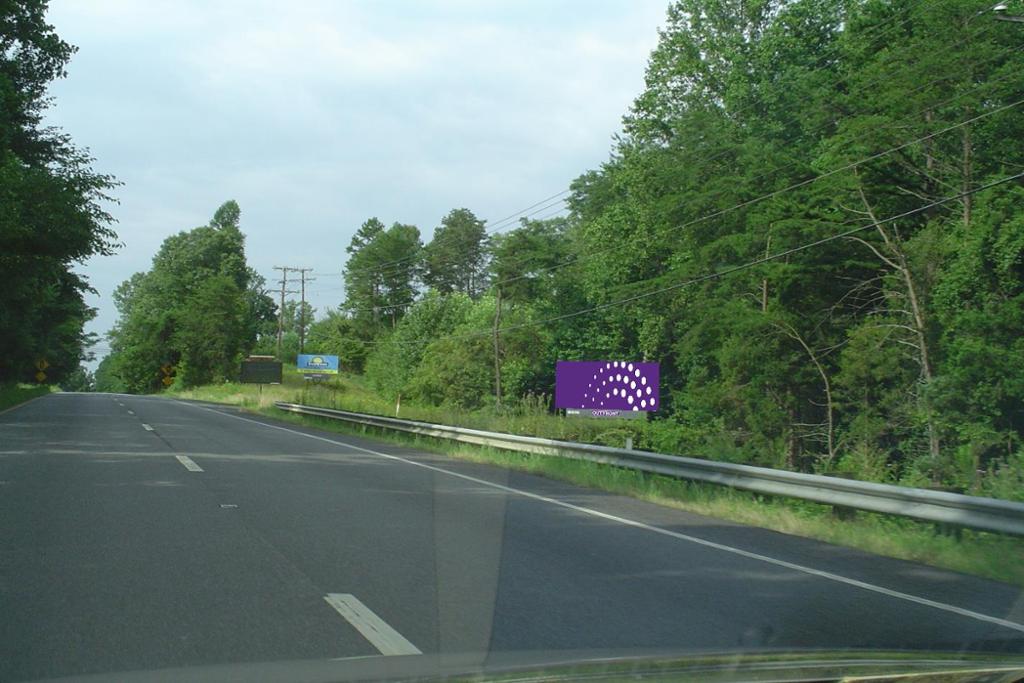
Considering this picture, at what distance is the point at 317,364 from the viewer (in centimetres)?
7606

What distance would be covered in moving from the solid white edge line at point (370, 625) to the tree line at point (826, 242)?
8088 mm

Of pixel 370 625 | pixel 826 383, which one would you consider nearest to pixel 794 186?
pixel 826 383

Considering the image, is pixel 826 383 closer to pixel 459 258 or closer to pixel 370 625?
pixel 370 625

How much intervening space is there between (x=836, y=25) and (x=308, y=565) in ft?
134

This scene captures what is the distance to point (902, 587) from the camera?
750cm

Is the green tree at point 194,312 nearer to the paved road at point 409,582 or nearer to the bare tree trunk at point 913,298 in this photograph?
the bare tree trunk at point 913,298

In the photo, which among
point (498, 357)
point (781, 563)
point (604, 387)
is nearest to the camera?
point (781, 563)

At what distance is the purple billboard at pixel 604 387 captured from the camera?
1215 inches

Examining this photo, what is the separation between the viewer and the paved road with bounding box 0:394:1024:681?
5.43m

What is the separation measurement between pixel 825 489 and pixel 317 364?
68.4 m

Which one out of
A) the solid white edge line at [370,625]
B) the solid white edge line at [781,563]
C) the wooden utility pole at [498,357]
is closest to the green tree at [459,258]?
the wooden utility pole at [498,357]

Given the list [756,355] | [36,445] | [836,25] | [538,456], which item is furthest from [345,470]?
[836,25]

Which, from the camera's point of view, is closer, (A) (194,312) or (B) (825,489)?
(B) (825,489)

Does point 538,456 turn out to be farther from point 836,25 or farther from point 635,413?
point 836,25
